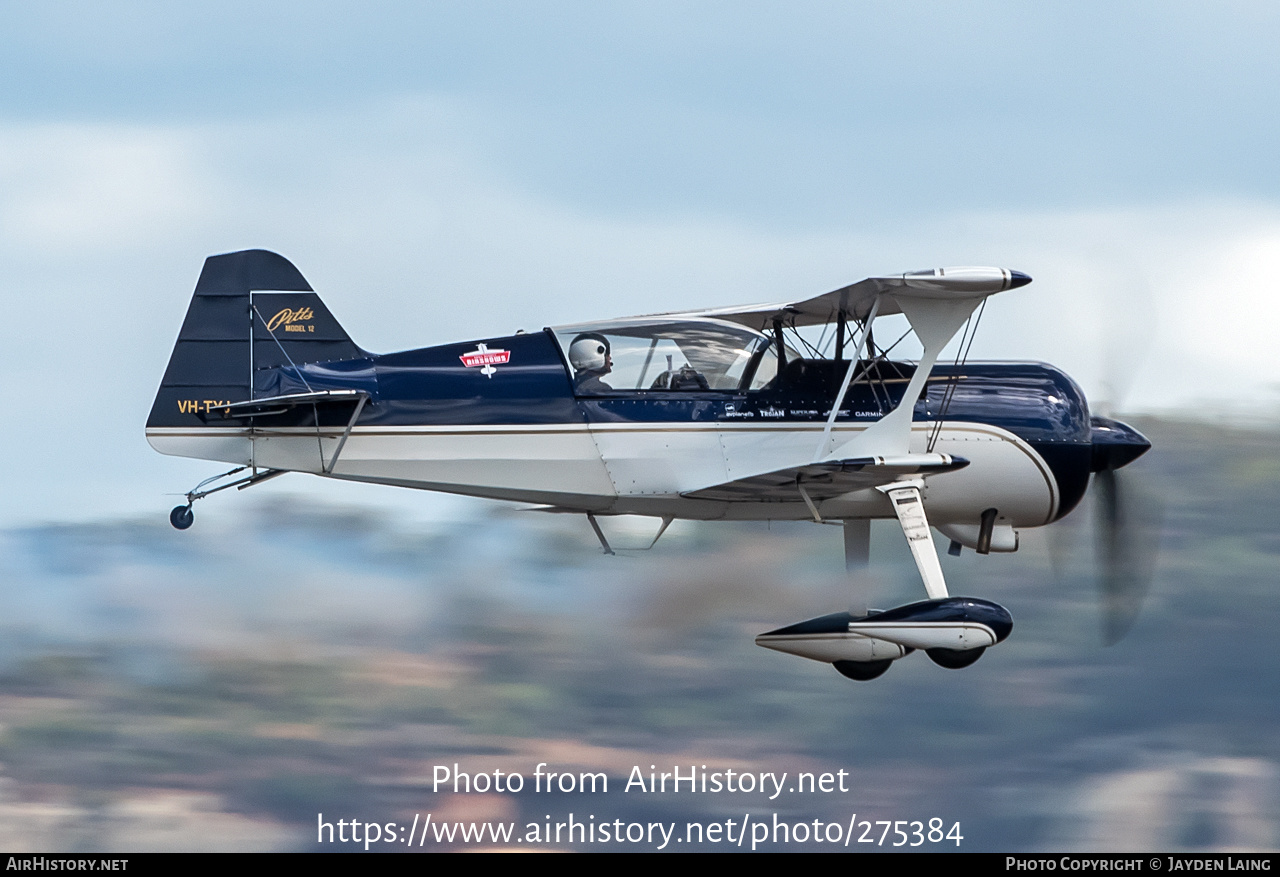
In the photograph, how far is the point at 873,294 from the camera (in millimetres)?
11641

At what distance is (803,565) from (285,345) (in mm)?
6390

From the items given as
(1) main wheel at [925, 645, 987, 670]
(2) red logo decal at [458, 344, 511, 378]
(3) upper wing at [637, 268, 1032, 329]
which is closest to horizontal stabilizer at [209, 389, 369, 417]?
(2) red logo decal at [458, 344, 511, 378]

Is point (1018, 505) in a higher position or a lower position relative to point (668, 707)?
higher

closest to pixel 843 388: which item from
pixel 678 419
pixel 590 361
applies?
pixel 678 419

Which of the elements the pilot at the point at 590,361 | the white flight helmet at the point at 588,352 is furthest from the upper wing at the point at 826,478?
the white flight helmet at the point at 588,352

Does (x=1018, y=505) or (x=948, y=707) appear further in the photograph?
(x=948, y=707)

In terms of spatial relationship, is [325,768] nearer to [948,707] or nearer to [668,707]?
[668,707]

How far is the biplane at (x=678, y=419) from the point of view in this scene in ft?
38.2

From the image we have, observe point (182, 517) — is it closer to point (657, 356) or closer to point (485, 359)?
point (485, 359)

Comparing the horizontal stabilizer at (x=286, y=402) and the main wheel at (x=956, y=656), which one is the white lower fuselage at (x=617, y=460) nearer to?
the horizontal stabilizer at (x=286, y=402)

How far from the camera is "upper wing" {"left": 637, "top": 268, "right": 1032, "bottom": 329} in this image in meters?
10.8

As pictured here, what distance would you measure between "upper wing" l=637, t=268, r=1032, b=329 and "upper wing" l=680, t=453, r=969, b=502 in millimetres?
1186
